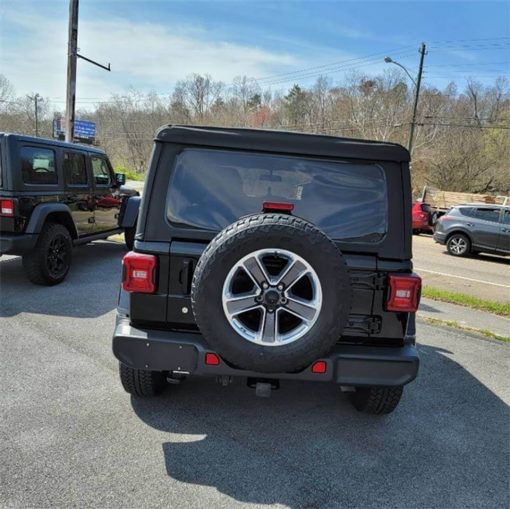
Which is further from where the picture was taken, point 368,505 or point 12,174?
point 12,174

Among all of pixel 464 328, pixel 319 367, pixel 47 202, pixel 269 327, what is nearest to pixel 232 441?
pixel 319 367

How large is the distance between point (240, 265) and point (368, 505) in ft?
4.58

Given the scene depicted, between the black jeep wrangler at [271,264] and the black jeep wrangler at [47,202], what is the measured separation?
1.47 metres

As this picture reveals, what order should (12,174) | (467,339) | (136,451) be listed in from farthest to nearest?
(12,174)
(467,339)
(136,451)

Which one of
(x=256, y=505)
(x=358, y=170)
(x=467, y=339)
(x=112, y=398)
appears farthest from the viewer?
(x=467, y=339)

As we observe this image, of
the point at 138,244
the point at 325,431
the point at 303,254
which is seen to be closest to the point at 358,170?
the point at 303,254

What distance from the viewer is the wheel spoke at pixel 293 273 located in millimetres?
2422

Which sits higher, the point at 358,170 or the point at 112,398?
the point at 358,170

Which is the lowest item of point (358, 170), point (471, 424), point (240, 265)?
point (471, 424)

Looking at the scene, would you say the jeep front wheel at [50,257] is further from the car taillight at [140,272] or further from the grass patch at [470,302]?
the grass patch at [470,302]

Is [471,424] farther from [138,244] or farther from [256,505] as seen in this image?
[138,244]

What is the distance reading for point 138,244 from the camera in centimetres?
276

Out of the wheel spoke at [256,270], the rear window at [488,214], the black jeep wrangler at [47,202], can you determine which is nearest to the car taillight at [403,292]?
the wheel spoke at [256,270]

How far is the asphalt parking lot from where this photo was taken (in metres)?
2.36
